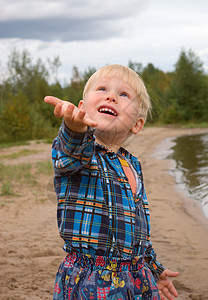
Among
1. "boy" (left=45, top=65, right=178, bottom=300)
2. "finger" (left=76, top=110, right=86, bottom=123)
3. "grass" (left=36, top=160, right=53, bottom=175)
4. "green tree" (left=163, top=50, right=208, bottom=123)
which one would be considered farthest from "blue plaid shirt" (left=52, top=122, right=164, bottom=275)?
"green tree" (left=163, top=50, right=208, bottom=123)

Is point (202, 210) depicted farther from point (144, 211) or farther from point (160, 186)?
point (144, 211)

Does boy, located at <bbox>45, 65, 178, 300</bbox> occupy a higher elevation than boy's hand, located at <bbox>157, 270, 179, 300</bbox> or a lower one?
higher

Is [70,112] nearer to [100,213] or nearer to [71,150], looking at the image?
[71,150]

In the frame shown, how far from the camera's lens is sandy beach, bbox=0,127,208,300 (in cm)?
312

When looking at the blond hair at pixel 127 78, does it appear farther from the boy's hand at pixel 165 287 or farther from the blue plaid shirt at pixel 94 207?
the boy's hand at pixel 165 287

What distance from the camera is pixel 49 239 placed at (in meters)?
4.27

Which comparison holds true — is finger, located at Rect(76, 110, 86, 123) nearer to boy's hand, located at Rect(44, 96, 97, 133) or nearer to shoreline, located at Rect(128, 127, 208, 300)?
boy's hand, located at Rect(44, 96, 97, 133)

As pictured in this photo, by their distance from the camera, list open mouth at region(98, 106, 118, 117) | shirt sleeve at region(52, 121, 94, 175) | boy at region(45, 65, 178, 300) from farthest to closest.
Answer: open mouth at region(98, 106, 118, 117) < boy at region(45, 65, 178, 300) < shirt sleeve at region(52, 121, 94, 175)

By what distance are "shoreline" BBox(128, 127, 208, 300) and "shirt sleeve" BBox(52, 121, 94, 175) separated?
6.12ft

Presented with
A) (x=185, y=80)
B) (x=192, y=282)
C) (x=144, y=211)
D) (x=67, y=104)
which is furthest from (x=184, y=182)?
(x=185, y=80)

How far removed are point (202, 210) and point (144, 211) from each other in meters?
4.21

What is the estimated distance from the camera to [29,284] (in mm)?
3119

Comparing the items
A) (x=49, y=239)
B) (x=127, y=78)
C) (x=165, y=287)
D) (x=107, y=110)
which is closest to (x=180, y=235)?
(x=49, y=239)

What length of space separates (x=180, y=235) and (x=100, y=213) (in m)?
3.16
